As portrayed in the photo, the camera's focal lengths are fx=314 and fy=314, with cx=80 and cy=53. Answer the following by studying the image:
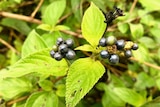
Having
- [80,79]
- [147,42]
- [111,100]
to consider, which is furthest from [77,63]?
[147,42]

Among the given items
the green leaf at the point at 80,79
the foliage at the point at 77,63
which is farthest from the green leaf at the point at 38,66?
the green leaf at the point at 80,79

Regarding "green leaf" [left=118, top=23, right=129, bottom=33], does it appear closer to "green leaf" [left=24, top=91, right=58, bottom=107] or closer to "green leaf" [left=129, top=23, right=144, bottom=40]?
"green leaf" [left=129, top=23, right=144, bottom=40]

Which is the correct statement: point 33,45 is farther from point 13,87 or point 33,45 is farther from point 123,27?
point 123,27

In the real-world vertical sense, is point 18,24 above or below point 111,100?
above

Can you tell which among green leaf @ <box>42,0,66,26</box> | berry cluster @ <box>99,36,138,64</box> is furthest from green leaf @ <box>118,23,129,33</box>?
berry cluster @ <box>99,36,138,64</box>

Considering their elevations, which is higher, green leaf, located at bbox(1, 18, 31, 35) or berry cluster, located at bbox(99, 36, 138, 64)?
berry cluster, located at bbox(99, 36, 138, 64)
